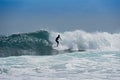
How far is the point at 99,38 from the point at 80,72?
68.5ft

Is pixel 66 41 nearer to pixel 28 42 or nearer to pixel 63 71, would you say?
pixel 28 42

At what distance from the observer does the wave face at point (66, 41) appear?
27.4 m

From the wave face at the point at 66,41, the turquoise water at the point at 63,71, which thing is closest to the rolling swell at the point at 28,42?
the wave face at the point at 66,41

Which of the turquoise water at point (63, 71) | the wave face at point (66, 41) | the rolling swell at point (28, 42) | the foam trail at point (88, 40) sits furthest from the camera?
the foam trail at point (88, 40)

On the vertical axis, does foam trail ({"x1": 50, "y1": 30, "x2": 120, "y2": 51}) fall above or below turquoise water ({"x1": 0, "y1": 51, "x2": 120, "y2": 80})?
above

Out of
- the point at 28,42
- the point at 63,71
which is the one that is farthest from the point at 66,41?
the point at 63,71

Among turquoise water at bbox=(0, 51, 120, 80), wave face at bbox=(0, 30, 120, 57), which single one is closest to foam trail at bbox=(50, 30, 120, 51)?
wave face at bbox=(0, 30, 120, 57)

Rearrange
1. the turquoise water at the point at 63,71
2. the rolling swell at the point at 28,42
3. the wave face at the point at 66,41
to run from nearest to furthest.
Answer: the turquoise water at the point at 63,71 → the rolling swell at the point at 28,42 → the wave face at the point at 66,41

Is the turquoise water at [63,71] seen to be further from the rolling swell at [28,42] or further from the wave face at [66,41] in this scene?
the wave face at [66,41]

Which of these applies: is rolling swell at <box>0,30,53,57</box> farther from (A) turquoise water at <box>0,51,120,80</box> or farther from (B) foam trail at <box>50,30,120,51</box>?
(A) turquoise water at <box>0,51,120,80</box>

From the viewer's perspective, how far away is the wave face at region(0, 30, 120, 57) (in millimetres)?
27419

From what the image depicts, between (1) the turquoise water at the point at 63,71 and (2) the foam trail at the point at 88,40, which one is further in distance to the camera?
(2) the foam trail at the point at 88,40

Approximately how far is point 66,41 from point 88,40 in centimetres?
264

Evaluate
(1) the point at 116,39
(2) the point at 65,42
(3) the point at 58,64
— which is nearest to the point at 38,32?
(2) the point at 65,42
